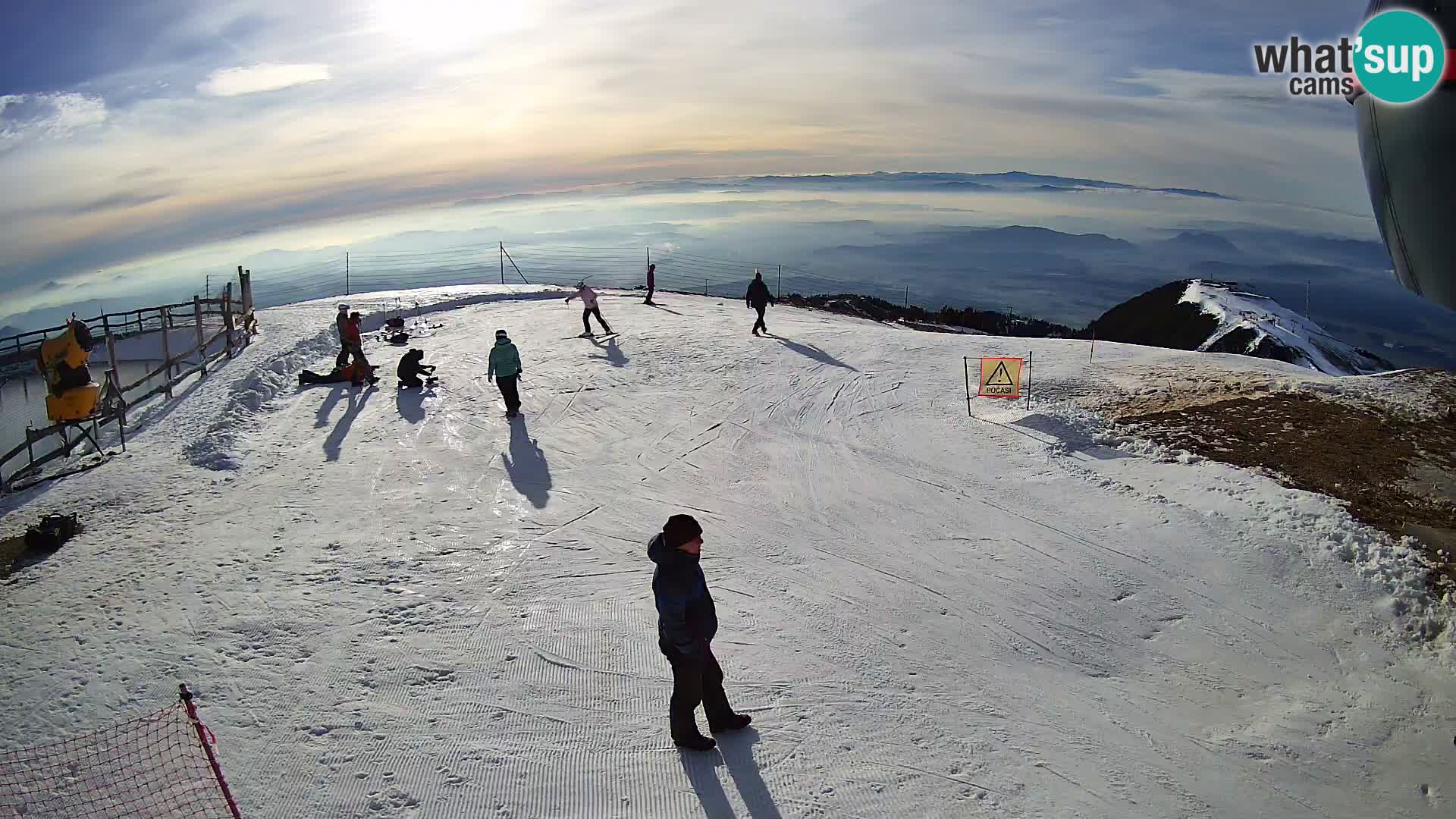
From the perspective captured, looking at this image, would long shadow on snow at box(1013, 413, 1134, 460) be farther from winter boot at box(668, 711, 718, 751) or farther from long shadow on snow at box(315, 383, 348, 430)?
long shadow on snow at box(315, 383, 348, 430)

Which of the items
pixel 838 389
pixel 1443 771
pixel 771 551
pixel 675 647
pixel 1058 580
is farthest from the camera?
pixel 838 389

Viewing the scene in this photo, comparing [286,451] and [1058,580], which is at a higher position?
[286,451]

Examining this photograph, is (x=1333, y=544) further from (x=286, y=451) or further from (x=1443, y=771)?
(x=286, y=451)

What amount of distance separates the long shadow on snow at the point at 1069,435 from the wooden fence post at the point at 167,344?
16844mm

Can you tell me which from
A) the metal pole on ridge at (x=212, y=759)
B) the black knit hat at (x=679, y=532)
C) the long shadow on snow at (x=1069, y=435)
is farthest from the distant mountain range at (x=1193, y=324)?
the metal pole on ridge at (x=212, y=759)

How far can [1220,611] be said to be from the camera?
8336 mm

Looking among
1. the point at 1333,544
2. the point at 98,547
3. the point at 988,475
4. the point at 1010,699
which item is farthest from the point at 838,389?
the point at 98,547

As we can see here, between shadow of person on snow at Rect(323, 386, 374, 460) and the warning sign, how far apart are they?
11.7 m

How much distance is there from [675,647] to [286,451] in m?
10.7

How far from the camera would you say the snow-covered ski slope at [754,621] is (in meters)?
5.76

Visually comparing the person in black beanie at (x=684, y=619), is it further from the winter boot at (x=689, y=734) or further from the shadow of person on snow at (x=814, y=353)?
the shadow of person on snow at (x=814, y=353)

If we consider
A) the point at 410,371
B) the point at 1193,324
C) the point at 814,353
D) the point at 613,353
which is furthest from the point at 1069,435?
the point at 1193,324

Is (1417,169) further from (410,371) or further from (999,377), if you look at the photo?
(410,371)

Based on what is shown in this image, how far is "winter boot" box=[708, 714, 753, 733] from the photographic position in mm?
5969
